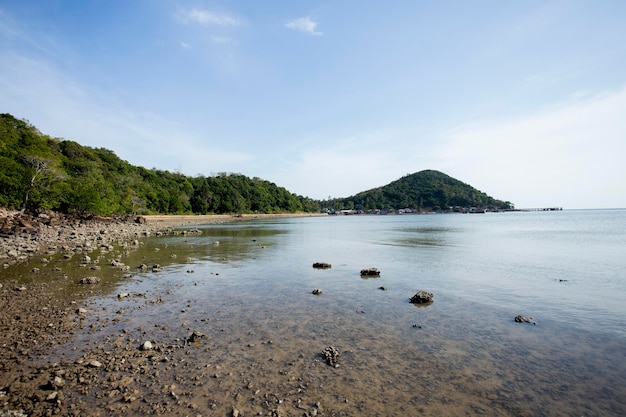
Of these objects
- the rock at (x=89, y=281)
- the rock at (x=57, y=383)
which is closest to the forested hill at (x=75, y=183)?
the rock at (x=89, y=281)

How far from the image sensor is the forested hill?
148 ft

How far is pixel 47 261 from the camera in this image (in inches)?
701

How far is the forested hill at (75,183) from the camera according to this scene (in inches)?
1781

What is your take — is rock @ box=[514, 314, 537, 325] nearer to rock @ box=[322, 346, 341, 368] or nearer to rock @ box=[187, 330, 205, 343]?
rock @ box=[322, 346, 341, 368]

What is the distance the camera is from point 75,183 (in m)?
57.3

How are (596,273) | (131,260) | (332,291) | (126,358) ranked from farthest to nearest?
(131,260), (596,273), (332,291), (126,358)

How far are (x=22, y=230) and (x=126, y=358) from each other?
3401 centimetres

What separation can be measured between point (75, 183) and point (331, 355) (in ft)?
219

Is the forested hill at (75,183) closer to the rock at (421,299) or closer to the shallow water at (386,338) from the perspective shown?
the shallow water at (386,338)

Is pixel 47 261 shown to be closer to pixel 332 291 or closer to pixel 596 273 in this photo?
pixel 332 291

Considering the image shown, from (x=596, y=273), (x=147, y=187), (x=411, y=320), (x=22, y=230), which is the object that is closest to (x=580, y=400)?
(x=411, y=320)

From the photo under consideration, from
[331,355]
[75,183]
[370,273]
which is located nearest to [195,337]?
[331,355]

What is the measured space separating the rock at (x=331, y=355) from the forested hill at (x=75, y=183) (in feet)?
175

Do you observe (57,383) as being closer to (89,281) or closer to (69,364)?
(69,364)
